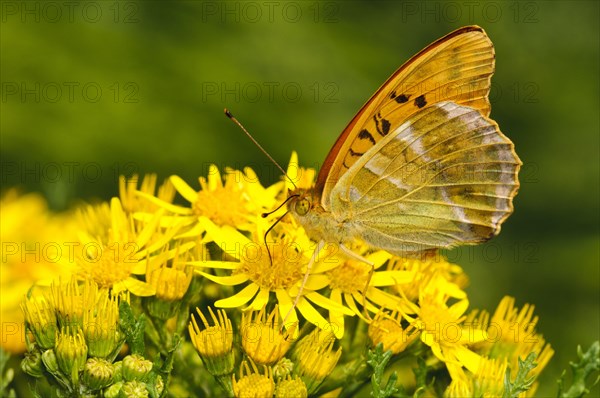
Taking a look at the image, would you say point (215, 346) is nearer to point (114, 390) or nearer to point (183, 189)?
point (114, 390)

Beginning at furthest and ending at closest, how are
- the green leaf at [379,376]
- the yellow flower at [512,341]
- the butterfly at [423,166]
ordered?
the butterfly at [423,166] < the yellow flower at [512,341] < the green leaf at [379,376]

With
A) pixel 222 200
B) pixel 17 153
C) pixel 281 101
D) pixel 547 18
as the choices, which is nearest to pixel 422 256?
pixel 222 200

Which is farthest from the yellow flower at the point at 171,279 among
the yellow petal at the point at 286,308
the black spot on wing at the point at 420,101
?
the black spot on wing at the point at 420,101

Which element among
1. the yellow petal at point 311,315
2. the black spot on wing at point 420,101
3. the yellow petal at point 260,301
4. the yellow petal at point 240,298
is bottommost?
the yellow petal at point 311,315

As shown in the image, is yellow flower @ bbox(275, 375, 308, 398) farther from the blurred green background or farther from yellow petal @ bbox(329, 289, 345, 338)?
the blurred green background

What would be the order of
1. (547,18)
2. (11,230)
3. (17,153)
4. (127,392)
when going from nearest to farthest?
(127,392)
(11,230)
(17,153)
(547,18)

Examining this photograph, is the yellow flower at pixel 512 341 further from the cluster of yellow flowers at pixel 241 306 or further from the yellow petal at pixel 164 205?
the yellow petal at pixel 164 205

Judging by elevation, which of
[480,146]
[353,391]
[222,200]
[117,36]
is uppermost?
[117,36]

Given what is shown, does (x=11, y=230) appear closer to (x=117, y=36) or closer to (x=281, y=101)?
(x=117, y=36)
